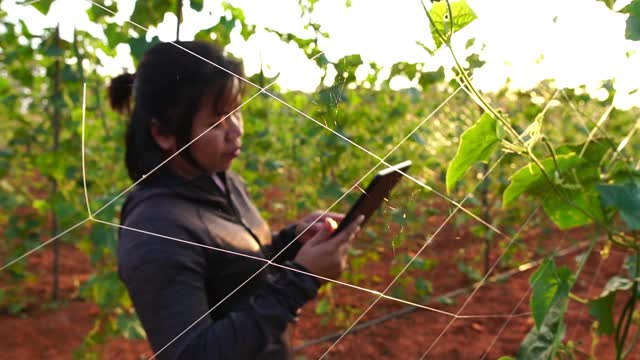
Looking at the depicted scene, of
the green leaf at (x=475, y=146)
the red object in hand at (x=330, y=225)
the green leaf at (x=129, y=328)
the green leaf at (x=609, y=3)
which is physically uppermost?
the green leaf at (x=609, y=3)

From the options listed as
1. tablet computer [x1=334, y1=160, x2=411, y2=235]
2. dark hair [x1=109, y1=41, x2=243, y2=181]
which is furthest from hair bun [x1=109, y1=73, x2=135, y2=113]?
tablet computer [x1=334, y1=160, x2=411, y2=235]

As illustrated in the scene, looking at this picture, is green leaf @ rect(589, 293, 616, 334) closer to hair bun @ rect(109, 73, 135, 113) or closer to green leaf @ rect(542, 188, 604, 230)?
green leaf @ rect(542, 188, 604, 230)

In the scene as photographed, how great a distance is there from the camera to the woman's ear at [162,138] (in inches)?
40.5

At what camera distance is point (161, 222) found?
3.36 ft

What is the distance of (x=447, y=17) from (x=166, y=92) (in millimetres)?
515

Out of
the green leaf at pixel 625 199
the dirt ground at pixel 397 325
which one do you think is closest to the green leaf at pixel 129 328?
the dirt ground at pixel 397 325

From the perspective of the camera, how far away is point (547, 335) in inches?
35.8

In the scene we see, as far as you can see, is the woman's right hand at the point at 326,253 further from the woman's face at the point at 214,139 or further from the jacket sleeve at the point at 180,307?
the woman's face at the point at 214,139

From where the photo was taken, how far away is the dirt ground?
97.7 inches

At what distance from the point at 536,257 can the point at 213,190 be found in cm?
300

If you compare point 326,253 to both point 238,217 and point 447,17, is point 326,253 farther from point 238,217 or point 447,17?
point 447,17

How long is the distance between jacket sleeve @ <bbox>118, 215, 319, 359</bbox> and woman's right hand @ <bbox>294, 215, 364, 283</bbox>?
101 mm

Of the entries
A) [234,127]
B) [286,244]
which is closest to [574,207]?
[234,127]

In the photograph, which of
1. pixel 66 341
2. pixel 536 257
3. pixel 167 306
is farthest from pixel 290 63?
pixel 536 257
